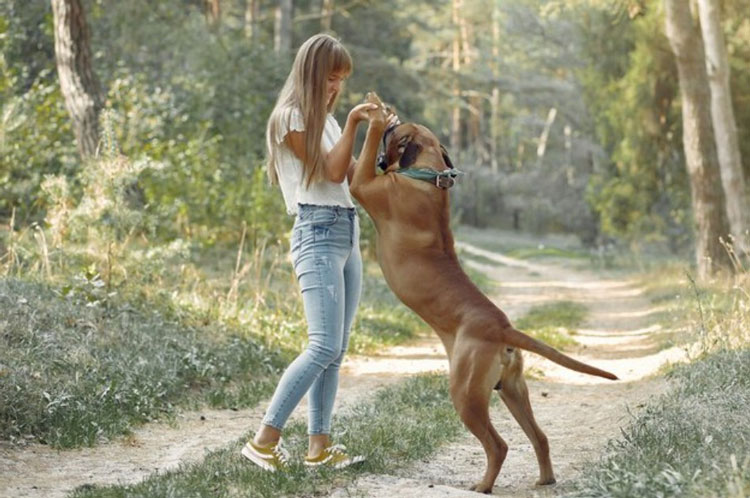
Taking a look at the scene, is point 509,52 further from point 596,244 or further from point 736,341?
point 736,341

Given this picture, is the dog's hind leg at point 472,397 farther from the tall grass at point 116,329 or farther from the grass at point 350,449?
the tall grass at point 116,329

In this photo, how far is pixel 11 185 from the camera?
42.3 ft

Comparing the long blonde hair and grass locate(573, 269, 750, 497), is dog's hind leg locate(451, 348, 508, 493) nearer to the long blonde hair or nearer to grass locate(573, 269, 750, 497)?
grass locate(573, 269, 750, 497)

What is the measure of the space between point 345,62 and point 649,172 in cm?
1742

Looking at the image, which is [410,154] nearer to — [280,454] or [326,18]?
[280,454]

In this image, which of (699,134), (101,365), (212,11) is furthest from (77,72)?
(212,11)

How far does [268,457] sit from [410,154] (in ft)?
5.53

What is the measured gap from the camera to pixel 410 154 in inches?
205

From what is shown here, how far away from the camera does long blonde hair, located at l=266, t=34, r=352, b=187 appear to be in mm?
4914

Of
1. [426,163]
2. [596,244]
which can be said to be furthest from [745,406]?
[596,244]

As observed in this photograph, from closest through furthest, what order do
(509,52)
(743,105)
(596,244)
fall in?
(743,105)
(596,244)
(509,52)

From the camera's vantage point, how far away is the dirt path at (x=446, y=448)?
5.29 metres

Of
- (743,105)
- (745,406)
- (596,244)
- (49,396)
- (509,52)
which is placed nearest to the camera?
(745,406)

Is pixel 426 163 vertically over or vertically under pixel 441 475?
over
